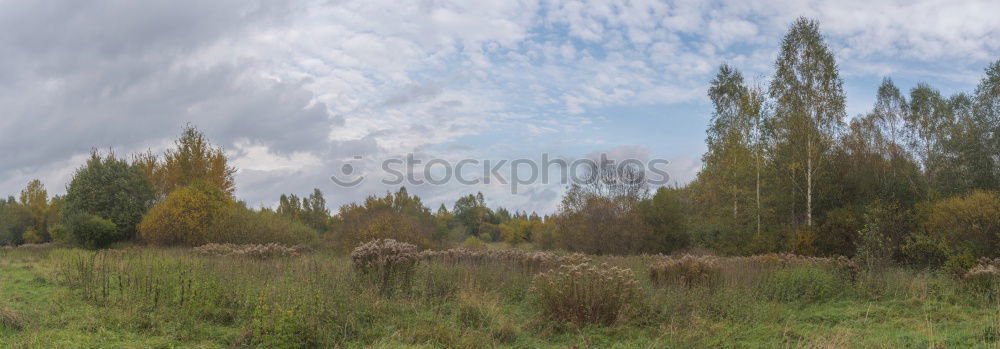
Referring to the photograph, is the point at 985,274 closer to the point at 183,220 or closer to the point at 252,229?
the point at 252,229

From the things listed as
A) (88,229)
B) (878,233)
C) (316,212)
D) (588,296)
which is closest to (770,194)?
(878,233)

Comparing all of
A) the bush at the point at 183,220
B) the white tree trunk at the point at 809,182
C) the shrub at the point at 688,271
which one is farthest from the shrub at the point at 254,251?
the white tree trunk at the point at 809,182

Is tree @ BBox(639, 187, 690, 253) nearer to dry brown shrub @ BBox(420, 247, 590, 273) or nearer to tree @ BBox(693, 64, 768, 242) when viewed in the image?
tree @ BBox(693, 64, 768, 242)

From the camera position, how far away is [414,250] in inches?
437

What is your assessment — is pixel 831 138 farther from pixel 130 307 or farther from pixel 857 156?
pixel 130 307

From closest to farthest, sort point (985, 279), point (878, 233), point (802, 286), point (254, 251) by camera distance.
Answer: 1. point (985, 279)
2. point (802, 286)
3. point (254, 251)
4. point (878, 233)

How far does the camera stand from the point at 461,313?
8.73 meters

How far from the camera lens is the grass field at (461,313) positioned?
741cm

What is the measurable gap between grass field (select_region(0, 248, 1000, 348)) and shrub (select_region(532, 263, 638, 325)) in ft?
0.48

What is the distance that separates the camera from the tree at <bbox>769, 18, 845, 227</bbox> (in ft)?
75.5

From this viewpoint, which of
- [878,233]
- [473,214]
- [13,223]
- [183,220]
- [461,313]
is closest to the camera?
[461,313]

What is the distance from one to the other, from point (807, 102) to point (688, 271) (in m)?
15.2

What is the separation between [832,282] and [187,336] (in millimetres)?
11138

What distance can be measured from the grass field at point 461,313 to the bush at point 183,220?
15.4m
